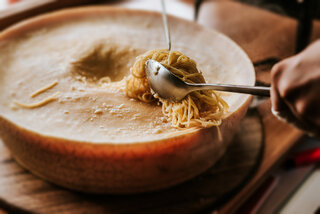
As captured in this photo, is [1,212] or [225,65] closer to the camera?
[1,212]

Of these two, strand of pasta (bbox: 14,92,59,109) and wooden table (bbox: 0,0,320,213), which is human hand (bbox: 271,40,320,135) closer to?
wooden table (bbox: 0,0,320,213)

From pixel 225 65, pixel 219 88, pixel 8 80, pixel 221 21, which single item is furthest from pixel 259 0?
pixel 8 80

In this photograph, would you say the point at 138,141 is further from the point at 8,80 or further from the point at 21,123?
the point at 8,80

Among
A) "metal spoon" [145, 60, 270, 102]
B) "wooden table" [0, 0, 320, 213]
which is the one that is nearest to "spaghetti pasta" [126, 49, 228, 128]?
"metal spoon" [145, 60, 270, 102]

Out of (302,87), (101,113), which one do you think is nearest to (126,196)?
(101,113)

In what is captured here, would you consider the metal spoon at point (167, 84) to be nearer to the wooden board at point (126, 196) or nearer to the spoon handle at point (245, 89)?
the spoon handle at point (245, 89)

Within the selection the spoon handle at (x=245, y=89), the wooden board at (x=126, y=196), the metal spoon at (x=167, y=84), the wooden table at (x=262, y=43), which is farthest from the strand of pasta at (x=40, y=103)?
the wooden table at (x=262, y=43)
